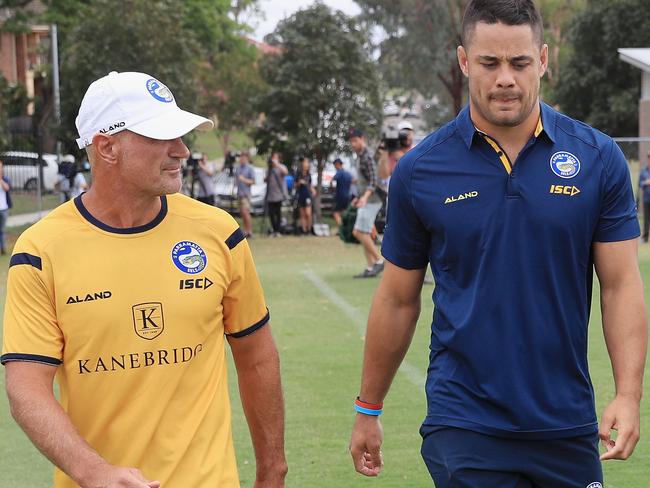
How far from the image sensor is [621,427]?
385 cm

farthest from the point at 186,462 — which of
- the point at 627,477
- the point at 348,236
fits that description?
the point at 348,236

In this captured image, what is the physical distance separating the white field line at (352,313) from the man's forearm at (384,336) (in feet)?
16.6

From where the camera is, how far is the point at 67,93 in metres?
33.4

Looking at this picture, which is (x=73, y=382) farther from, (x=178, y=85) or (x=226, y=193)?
(x=226, y=193)

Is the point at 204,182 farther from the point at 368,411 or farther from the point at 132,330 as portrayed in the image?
the point at 132,330

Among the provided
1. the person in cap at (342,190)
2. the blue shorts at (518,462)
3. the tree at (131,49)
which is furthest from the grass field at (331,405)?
the tree at (131,49)

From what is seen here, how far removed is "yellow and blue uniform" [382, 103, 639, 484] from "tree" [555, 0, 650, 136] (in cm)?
3947

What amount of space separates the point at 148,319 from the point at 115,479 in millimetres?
514

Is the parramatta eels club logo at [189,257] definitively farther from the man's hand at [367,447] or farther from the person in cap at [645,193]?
the person in cap at [645,193]

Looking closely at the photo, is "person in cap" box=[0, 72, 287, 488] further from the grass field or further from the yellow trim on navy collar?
the grass field

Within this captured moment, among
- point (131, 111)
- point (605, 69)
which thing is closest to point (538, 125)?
point (131, 111)

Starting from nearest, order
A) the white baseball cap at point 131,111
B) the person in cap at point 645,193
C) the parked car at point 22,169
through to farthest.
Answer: the white baseball cap at point 131,111 < the person in cap at point 645,193 < the parked car at point 22,169

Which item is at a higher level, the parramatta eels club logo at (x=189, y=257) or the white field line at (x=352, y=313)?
the parramatta eels club logo at (x=189, y=257)

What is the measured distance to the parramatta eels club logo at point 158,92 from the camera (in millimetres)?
3844
